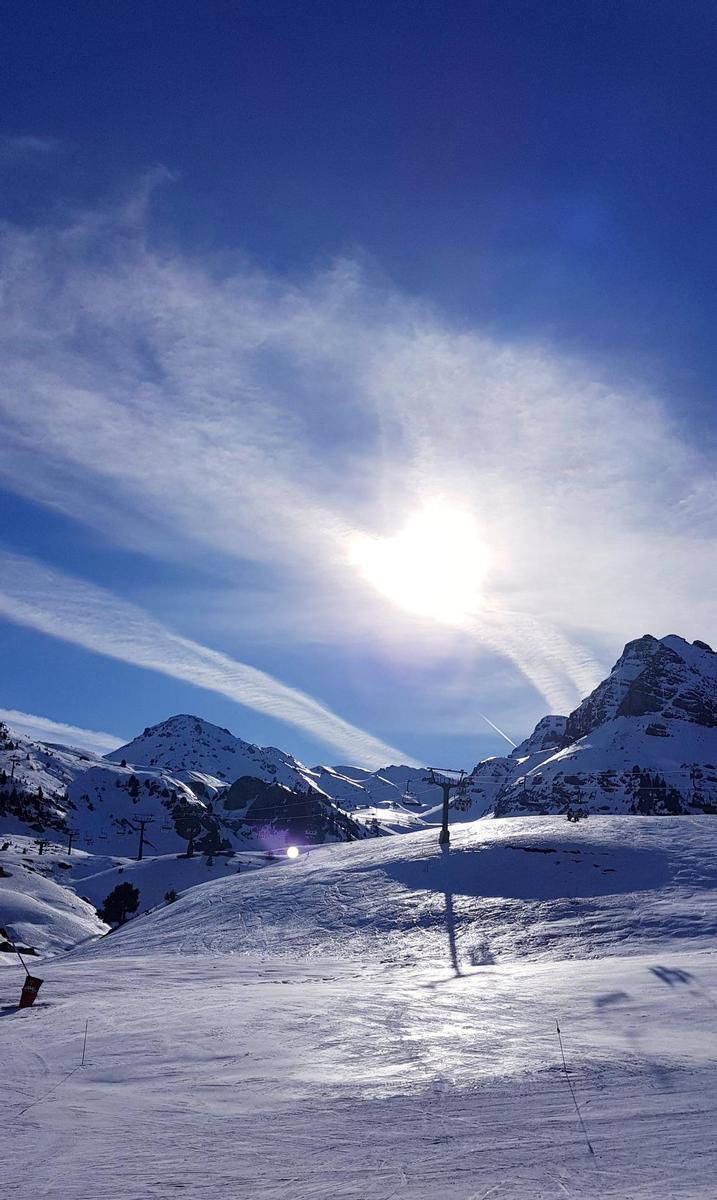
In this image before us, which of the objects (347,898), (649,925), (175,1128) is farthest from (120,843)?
(175,1128)

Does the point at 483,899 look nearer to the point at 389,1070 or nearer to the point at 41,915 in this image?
the point at 389,1070

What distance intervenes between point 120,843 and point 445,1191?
593 ft

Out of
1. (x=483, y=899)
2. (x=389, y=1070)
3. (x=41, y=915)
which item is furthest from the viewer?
(x=41, y=915)

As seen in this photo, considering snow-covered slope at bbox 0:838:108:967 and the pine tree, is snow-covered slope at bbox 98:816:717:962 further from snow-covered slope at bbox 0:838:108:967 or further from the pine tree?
the pine tree

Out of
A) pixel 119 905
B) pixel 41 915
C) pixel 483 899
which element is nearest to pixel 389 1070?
pixel 483 899

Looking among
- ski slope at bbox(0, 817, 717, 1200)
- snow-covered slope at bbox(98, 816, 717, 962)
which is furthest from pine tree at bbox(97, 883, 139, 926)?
ski slope at bbox(0, 817, 717, 1200)

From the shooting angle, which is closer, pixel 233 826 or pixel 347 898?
pixel 347 898

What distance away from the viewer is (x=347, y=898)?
3434 cm

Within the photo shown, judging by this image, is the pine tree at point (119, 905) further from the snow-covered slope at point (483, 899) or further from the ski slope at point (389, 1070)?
the ski slope at point (389, 1070)

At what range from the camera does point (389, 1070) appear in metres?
9.48

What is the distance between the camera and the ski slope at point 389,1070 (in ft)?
20.4

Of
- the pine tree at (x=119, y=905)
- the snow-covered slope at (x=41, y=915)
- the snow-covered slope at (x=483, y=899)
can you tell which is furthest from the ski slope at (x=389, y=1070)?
the pine tree at (x=119, y=905)

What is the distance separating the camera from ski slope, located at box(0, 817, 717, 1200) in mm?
6227

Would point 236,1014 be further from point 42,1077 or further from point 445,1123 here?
point 445,1123
